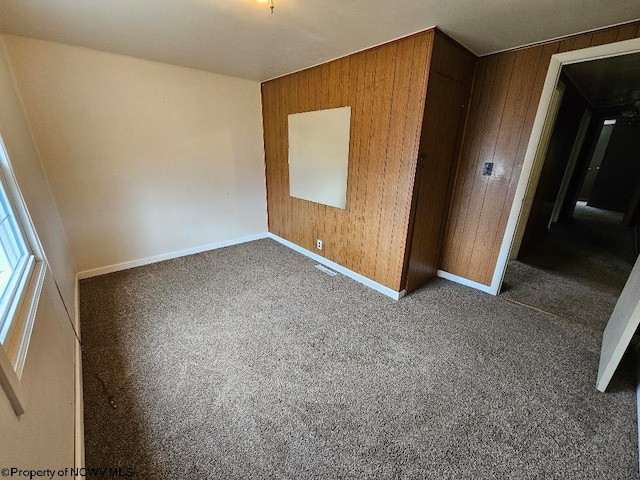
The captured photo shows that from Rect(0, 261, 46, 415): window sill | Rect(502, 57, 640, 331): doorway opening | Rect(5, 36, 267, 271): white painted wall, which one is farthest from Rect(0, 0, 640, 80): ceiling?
Rect(0, 261, 46, 415): window sill

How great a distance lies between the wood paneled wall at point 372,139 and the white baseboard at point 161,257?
1.12 m

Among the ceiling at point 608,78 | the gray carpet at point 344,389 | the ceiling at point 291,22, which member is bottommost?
the gray carpet at point 344,389

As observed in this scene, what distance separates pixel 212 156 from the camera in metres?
3.37

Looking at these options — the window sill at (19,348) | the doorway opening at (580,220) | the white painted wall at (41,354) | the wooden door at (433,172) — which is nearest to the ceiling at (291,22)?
the wooden door at (433,172)

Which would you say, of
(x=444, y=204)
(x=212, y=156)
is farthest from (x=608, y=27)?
(x=212, y=156)

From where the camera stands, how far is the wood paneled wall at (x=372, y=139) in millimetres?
2104

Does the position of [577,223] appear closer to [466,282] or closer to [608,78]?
[608,78]

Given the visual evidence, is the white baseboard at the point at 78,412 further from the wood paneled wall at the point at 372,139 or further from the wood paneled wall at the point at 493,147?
the wood paneled wall at the point at 493,147

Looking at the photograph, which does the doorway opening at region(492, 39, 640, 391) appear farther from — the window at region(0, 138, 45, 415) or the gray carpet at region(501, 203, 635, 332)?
the window at region(0, 138, 45, 415)

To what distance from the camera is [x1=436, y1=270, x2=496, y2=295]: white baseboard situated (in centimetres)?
266

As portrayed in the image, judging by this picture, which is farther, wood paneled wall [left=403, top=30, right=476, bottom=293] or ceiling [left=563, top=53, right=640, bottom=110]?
ceiling [left=563, top=53, right=640, bottom=110]

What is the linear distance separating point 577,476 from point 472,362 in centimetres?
67

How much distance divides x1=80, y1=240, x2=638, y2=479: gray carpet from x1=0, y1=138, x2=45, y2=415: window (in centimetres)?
70

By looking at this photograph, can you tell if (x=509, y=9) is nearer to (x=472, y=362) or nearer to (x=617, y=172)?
(x=472, y=362)
